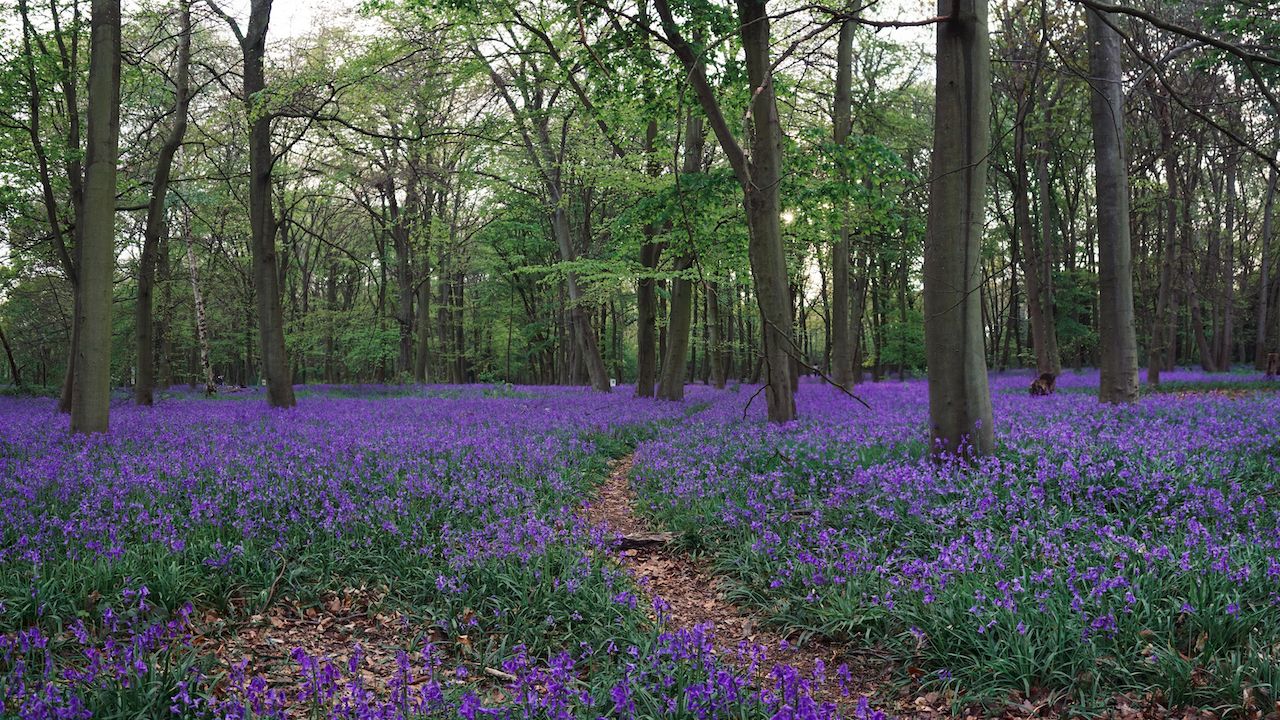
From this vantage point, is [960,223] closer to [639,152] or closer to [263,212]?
[639,152]

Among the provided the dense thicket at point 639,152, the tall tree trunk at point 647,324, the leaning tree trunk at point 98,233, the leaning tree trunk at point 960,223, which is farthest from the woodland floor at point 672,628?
the tall tree trunk at point 647,324

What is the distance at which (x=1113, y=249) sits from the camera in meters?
10.0

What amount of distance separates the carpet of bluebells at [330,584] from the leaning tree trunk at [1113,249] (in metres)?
8.56

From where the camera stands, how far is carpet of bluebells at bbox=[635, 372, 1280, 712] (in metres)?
3.18

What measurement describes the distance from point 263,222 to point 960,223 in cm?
1562

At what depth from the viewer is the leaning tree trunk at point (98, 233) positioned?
888 centimetres

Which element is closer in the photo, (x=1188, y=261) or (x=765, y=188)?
(x=765, y=188)

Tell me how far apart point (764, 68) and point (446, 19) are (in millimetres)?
10186

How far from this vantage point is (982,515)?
15.9 feet

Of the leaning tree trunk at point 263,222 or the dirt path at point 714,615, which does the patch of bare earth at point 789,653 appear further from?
the leaning tree trunk at point 263,222

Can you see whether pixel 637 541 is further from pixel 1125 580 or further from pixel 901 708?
pixel 1125 580

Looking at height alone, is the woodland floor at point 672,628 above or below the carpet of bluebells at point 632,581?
below

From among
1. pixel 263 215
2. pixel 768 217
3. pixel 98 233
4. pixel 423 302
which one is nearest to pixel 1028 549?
pixel 768 217

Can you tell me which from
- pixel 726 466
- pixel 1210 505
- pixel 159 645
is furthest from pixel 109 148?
pixel 1210 505
